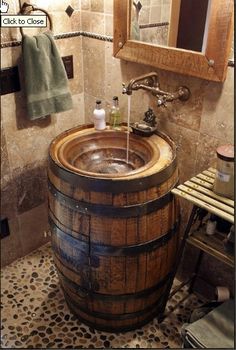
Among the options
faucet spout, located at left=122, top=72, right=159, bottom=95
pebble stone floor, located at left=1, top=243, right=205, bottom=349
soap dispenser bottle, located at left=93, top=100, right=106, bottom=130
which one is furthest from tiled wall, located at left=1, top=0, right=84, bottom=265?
faucet spout, located at left=122, top=72, right=159, bottom=95

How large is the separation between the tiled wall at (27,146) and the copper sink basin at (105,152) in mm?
344

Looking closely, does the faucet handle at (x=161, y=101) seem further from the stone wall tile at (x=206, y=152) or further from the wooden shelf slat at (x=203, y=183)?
the wooden shelf slat at (x=203, y=183)

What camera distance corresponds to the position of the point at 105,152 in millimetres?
1575

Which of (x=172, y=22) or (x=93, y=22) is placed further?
(x=93, y=22)

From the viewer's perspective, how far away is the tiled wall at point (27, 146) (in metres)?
1.64

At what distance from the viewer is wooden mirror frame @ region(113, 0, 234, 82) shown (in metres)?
1.20

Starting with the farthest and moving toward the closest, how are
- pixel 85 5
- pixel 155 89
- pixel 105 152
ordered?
pixel 85 5 < pixel 105 152 < pixel 155 89

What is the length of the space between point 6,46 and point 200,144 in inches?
→ 38.3

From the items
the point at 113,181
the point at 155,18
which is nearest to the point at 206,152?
the point at 113,181

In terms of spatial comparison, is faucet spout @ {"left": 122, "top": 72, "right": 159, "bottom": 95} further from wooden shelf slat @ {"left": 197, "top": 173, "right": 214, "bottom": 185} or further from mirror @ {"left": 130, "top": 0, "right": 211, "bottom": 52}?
wooden shelf slat @ {"left": 197, "top": 173, "right": 214, "bottom": 185}

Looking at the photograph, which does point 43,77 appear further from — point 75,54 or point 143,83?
point 143,83

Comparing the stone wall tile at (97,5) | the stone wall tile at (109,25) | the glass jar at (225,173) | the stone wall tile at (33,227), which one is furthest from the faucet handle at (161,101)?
the stone wall tile at (33,227)

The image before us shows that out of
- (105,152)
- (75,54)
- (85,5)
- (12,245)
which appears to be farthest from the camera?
(12,245)

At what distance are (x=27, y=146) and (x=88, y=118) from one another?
419mm
